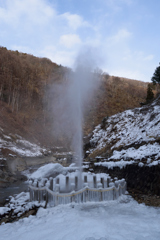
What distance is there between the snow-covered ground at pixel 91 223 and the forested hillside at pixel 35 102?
31.5 meters

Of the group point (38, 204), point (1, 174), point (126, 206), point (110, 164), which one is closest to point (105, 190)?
point (126, 206)

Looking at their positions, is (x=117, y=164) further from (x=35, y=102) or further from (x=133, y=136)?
(x=35, y=102)

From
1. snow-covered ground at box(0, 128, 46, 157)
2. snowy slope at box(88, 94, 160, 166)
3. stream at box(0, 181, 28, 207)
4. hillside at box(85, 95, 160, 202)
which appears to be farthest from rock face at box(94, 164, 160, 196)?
snow-covered ground at box(0, 128, 46, 157)

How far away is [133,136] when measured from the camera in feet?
51.2

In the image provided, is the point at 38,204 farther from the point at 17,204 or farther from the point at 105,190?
the point at 105,190

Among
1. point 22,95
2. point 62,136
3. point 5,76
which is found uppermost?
point 5,76

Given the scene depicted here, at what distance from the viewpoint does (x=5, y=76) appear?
210 ft

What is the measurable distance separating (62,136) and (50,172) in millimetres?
43832

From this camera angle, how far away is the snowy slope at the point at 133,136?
10.8 metres

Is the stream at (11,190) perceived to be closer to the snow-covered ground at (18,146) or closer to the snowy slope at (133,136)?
the snowy slope at (133,136)

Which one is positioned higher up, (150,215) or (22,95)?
(22,95)

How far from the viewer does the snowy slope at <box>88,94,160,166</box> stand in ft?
35.5

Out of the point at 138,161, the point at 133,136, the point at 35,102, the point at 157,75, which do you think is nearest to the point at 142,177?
the point at 138,161

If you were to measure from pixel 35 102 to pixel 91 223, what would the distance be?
210ft
